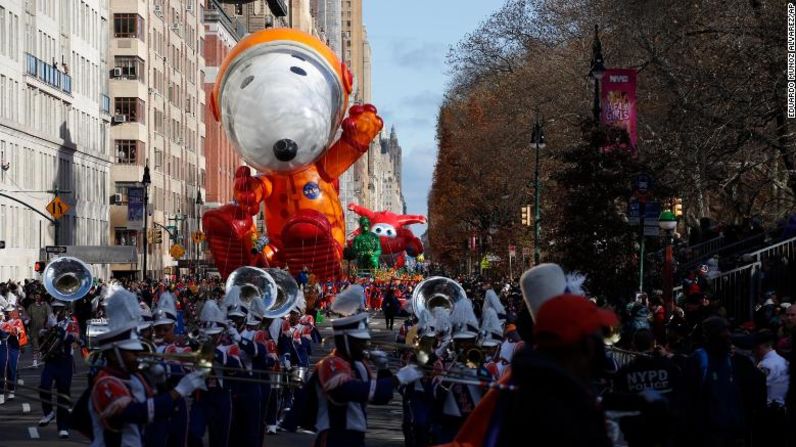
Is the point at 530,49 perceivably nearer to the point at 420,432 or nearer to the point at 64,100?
the point at 64,100

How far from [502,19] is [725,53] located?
3865cm

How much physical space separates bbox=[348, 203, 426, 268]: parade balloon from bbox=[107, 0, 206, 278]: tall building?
8.08 metres

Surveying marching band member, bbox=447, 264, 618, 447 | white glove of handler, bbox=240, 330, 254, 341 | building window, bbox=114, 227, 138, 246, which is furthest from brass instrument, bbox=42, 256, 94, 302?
building window, bbox=114, 227, 138, 246

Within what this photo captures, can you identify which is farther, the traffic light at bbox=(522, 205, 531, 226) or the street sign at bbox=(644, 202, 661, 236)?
the traffic light at bbox=(522, 205, 531, 226)

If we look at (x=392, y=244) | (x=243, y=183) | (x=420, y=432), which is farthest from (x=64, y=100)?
(x=420, y=432)

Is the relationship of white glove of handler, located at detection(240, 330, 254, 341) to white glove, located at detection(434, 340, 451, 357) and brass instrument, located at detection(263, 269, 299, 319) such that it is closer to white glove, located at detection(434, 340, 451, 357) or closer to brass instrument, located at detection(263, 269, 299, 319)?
brass instrument, located at detection(263, 269, 299, 319)

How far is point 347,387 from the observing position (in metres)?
10.9

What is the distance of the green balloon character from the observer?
7075 cm

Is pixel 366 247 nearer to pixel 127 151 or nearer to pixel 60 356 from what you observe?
pixel 127 151

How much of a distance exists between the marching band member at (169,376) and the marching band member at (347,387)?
3.91 feet

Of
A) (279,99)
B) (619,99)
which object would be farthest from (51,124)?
(619,99)

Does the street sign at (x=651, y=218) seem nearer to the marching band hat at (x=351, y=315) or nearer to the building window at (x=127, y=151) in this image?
the marching band hat at (x=351, y=315)

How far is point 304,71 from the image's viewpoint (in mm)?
36406

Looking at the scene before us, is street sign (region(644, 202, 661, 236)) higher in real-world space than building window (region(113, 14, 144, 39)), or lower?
lower
